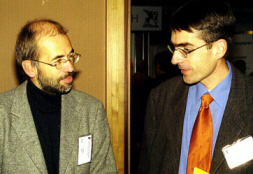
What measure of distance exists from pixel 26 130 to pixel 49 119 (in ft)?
0.55

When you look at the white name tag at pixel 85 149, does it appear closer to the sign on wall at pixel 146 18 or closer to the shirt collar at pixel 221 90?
the shirt collar at pixel 221 90

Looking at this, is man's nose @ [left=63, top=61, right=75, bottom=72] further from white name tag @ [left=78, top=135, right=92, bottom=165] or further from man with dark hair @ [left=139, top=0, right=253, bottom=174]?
man with dark hair @ [left=139, top=0, right=253, bottom=174]

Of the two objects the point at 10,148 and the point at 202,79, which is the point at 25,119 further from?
the point at 202,79

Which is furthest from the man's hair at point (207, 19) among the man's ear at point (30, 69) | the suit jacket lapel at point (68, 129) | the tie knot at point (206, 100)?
the man's ear at point (30, 69)

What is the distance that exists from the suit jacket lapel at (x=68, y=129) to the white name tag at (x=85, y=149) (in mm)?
45

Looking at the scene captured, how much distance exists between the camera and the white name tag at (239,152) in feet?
5.11

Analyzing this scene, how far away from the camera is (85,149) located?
74.2 inches

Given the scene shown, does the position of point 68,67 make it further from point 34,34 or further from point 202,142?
point 202,142

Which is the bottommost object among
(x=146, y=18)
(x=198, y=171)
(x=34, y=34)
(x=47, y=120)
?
(x=198, y=171)

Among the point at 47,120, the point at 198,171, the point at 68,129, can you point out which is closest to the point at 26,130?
the point at 47,120

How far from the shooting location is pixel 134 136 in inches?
162

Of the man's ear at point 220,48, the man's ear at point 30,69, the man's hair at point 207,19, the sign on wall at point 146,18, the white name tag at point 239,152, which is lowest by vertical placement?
the white name tag at point 239,152

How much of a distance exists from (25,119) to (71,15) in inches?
48.6

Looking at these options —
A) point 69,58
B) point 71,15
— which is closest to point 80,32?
point 71,15
